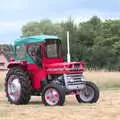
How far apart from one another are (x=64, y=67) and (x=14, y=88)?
1.93 meters

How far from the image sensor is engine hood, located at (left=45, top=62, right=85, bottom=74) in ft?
54.3

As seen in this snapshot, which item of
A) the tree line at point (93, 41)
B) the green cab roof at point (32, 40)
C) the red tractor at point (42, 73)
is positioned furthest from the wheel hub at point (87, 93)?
the tree line at point (93, 41)

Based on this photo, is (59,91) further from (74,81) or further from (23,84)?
(23,84)

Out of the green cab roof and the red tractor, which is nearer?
the red tractor

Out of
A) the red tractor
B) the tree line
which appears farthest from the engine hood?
the tree line

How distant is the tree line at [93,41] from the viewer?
213 feet

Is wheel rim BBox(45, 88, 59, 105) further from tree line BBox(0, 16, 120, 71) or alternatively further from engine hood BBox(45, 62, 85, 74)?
tree line BBox(0, 16, 120, 71)

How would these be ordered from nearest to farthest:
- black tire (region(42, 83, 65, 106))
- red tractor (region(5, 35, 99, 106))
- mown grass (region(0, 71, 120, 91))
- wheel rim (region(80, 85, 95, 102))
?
black tire (region(42, 83, 65, 106)) → red tractor (region(5, 35, 99, 106)) → wheel rim (region(80, 85, 95, 102)) → mown grass (region(0, 71, 120, 91))

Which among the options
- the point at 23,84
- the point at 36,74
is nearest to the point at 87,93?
the point at 36,74

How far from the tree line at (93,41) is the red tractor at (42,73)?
41278 millimetres

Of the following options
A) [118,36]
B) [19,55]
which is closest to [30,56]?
[19,55]

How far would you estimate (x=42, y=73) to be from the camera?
55.8 feet

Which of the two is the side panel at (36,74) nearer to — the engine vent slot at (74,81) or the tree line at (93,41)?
the engine vent slot at (74,81)

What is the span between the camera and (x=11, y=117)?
39.5ft
